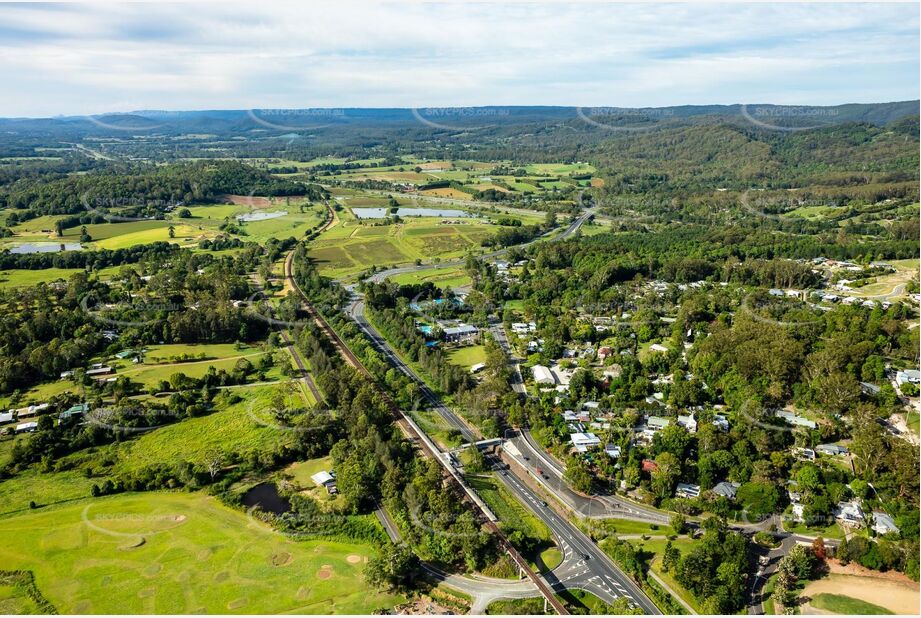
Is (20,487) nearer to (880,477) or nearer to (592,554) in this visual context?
(592,554)

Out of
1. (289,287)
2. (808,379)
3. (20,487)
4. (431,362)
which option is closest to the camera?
(20,487)

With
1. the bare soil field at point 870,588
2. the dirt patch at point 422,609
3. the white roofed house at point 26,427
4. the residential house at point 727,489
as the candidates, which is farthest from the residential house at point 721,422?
the white roofed house at point 26,427

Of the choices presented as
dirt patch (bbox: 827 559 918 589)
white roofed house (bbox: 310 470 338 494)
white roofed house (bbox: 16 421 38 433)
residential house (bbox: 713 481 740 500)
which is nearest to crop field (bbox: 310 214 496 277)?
white roofed house (bbox: 16 421 38 433)

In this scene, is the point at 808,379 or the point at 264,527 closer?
the point at 264,527

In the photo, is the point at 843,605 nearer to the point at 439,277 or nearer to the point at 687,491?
the point at 687,491

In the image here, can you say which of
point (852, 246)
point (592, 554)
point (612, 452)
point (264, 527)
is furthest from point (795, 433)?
point (852, 246)

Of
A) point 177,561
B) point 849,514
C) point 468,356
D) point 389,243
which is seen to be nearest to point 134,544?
point 177,561

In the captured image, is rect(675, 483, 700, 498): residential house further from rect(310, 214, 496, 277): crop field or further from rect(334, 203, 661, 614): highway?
rect(310, 214, 496, 277): crop field
